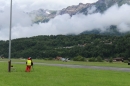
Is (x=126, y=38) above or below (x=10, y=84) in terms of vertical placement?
above

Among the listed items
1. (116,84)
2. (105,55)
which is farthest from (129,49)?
(116,84)

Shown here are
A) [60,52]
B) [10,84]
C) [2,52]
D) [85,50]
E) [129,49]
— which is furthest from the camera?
[2,52]

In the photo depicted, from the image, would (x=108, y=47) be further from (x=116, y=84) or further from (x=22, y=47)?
(x=116, y=84)

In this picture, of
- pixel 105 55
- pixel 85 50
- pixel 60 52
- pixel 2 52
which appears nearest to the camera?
pixel 105 55

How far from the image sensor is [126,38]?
146 m

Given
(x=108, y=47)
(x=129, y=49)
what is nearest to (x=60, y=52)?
(x=108, y=47)

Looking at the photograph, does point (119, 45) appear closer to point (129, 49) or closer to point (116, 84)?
point (129, 49)

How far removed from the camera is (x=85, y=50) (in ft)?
509

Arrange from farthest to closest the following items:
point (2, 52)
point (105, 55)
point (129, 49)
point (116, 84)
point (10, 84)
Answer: point (2, 52), point (105, 55), point (129, 49), point (116, 84), point (10, 84)

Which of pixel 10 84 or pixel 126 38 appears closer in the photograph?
pixel 10 84

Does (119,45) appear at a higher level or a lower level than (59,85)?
higher

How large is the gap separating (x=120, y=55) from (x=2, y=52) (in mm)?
92170

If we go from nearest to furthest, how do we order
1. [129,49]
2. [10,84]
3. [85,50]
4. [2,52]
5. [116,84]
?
[10,84] → [116,84] → [129,49] → [85,50] → [2,52]

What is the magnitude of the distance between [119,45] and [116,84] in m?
120
